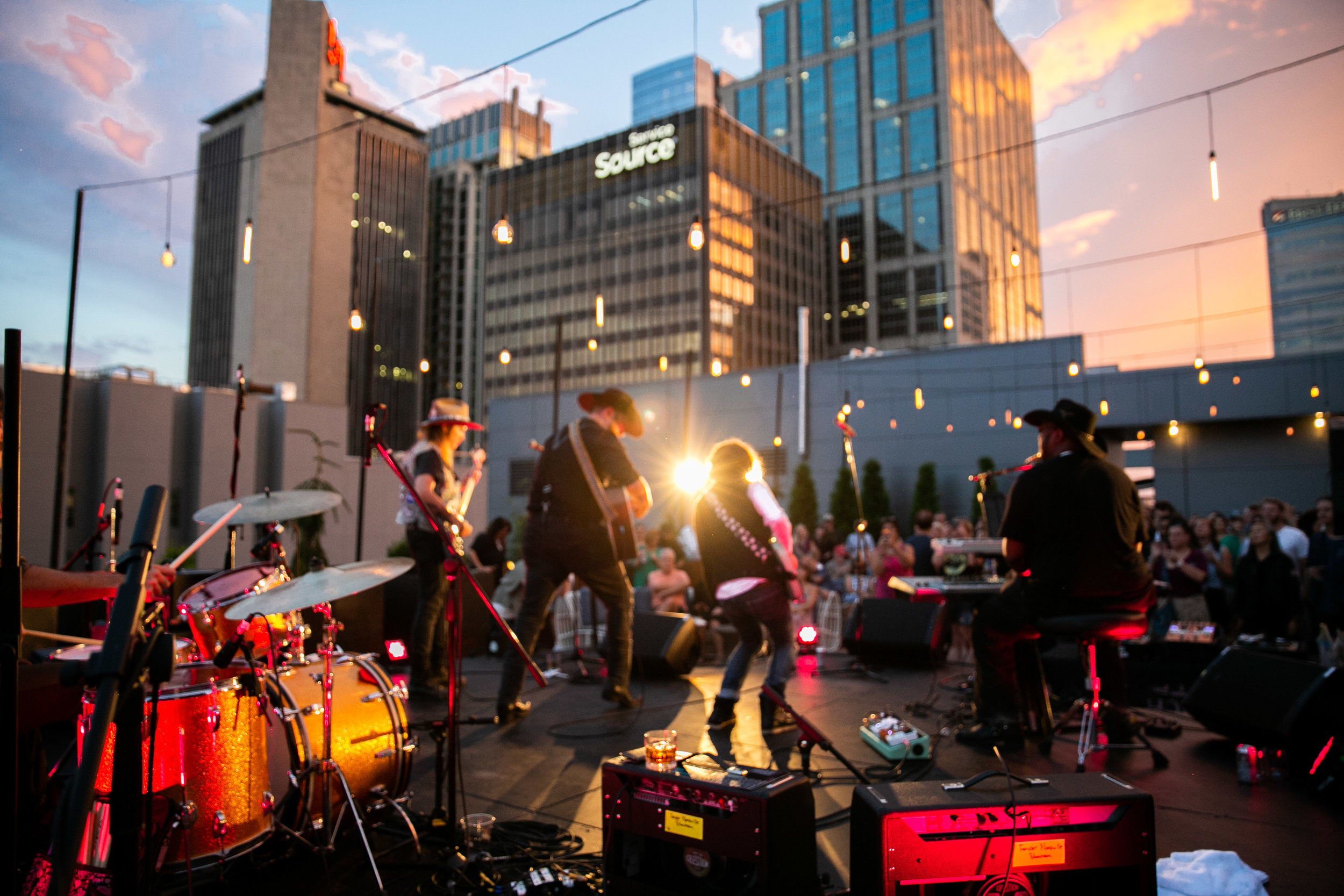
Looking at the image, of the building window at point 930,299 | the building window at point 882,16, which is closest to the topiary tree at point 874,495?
the building window at point 930,299

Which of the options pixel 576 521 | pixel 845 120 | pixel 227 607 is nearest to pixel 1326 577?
pixel 576 521

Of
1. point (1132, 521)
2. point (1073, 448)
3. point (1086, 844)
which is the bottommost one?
point (1086, 844)

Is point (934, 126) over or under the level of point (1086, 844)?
over

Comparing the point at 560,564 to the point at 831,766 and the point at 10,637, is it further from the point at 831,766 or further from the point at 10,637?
the point at 10,637

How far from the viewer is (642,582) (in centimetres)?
937

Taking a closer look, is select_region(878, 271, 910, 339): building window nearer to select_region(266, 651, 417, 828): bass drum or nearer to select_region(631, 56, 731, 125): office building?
select_region(631, 56, 731, 125): office building

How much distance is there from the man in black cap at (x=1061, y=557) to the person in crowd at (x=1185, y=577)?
455 cm

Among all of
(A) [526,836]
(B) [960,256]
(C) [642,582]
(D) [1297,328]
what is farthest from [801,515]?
(D) [1297,328]

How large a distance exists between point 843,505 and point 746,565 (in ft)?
71.1

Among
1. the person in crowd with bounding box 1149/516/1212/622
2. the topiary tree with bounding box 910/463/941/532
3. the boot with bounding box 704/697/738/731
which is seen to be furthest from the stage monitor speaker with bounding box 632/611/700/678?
the topiary tree with bounding box 910/463/941/532

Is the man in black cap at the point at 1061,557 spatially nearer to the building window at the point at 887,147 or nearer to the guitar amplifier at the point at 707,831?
the guitar amplifier at the point at 707,831

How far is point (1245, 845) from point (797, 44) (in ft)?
331

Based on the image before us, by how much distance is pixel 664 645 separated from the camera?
249 inches

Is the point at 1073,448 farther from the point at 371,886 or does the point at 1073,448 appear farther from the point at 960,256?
the point at 960,256
